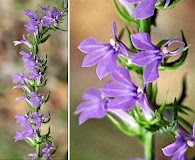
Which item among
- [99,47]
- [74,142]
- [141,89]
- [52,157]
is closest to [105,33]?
[99,47]

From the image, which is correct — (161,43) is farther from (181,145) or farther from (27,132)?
(27,132)

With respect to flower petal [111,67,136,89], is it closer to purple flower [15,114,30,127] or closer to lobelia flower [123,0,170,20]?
lobelia flower [123,0,170,20]

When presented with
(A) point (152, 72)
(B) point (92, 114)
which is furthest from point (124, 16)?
(B) point (92, 114)

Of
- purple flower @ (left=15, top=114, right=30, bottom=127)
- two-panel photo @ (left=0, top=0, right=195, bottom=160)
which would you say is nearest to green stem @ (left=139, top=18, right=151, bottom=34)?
two-panel photo @ (left=0, top=0, right=195, bottom=160)

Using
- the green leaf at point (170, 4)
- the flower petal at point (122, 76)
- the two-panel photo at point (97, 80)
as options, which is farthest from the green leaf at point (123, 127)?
the green leaf at point (170, 4)

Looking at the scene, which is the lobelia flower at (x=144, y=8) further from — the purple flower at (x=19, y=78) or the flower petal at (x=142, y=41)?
the purple flower at (x=19, y=78)

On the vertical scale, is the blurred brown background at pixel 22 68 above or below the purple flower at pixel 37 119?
above
